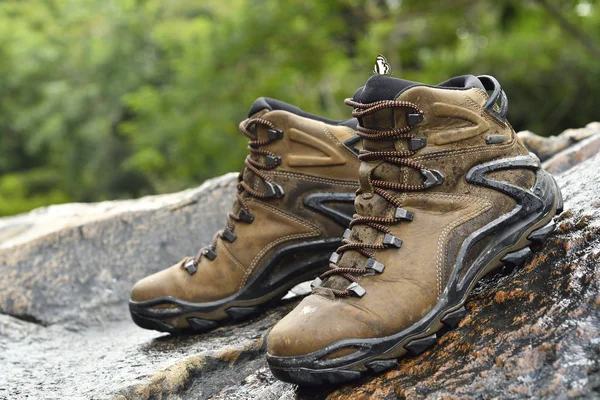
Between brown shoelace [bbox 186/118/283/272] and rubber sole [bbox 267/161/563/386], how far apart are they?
0.78 metres

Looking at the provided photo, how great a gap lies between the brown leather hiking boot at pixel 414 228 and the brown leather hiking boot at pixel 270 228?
435 mm

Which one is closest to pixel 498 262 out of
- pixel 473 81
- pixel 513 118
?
pixel 473 81

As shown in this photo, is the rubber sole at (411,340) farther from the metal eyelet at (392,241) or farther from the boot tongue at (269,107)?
the boot tongue at (269,107)

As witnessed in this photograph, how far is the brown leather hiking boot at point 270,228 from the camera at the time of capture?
7.93 ft

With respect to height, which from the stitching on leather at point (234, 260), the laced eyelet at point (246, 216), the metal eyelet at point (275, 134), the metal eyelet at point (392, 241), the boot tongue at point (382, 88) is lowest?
the stitching on leather at point (234, 260)

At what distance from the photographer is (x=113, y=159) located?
16.8 metres

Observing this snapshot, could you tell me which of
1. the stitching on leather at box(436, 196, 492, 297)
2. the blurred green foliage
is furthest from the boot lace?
the blurred green foliage

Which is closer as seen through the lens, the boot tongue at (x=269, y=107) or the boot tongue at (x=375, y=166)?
the boot tongue at (x=375, y=166)

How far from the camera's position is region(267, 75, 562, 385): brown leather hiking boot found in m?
1.76

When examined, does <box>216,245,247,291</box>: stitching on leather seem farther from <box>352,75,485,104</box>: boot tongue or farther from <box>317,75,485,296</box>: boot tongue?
<box>352,75,485,104</box>: boot tongue

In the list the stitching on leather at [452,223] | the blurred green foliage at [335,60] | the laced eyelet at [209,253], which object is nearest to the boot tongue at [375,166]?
the stitching on leather at [452,223]

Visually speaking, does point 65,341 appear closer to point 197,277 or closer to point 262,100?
point 197,277

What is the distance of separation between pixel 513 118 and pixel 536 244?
8831 millimetres

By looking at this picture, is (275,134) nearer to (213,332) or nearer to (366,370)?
(213,332)
